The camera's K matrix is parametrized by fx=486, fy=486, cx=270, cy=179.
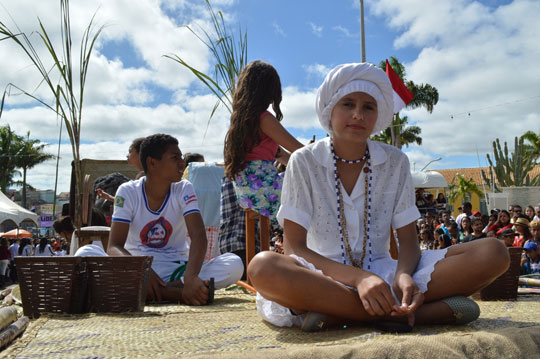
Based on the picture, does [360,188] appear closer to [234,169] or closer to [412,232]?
[412,232]

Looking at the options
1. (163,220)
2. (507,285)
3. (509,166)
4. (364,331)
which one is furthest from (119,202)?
(509,166)

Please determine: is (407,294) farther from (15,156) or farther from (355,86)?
(15,156)

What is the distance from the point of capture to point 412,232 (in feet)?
7.36

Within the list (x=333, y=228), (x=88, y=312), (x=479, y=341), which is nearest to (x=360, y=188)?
(x=333, y=228)

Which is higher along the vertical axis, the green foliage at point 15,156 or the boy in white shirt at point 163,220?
the green foliage at point 15,156

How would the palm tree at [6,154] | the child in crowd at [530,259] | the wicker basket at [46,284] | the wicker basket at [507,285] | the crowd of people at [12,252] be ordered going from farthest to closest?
the palm tree at [6,154] → the crowd of people at [12,252] → the child in crowd at [530,259] → the wicker basket at [507,285] → the wicker basket at [46,284]

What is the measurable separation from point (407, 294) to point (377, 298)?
13 centimetres

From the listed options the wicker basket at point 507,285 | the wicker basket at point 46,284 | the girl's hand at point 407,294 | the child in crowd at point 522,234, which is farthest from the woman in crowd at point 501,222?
the wicker basket at point 46,284

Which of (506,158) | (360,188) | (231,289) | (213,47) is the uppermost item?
(506,158)

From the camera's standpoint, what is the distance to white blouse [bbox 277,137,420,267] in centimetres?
224

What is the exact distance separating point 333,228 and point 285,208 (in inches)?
9.9

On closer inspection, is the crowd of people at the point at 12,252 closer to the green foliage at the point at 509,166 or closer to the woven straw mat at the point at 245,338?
the woven straw mat at the point at 245,338

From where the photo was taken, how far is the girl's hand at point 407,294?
5.70 ft

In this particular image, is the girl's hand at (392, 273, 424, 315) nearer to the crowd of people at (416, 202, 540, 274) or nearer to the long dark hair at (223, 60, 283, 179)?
the crowd of people at (416, 202, 540, 274)
